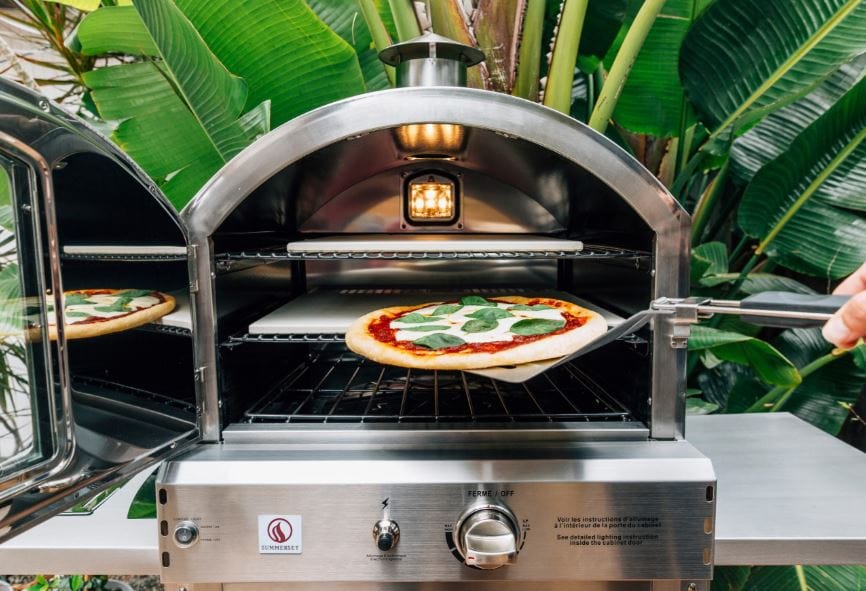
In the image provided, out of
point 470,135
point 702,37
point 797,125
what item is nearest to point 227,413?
Result: point 470,135

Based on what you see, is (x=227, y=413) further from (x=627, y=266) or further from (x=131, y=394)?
(x=627, y=266)

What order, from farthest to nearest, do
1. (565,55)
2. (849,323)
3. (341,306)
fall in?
(565,55)
(341,306)
(849,323)

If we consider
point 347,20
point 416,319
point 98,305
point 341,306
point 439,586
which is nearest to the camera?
point 98,305

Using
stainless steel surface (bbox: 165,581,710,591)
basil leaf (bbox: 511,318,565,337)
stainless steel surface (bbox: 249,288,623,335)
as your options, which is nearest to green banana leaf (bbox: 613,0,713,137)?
stainless steel surface (bbox: 249,288,623,335)

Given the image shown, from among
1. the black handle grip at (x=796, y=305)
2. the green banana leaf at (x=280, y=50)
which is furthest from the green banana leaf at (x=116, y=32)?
the black handle grip at (x=796, y=305)

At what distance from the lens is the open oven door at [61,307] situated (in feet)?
2.02

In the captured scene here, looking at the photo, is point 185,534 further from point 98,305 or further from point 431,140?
point 431,140

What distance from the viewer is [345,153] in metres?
1.19

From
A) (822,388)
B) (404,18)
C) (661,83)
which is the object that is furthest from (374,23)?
(822,388)

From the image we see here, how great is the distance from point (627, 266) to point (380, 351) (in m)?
0.54

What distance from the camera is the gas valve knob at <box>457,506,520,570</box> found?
782 millimetres

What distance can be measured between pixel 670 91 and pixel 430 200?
2.85 feet

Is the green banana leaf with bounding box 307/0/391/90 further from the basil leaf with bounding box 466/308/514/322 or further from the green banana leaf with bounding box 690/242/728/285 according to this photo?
the green banana leaf with bounding box 690/242/728/285

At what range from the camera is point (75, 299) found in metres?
0.70
